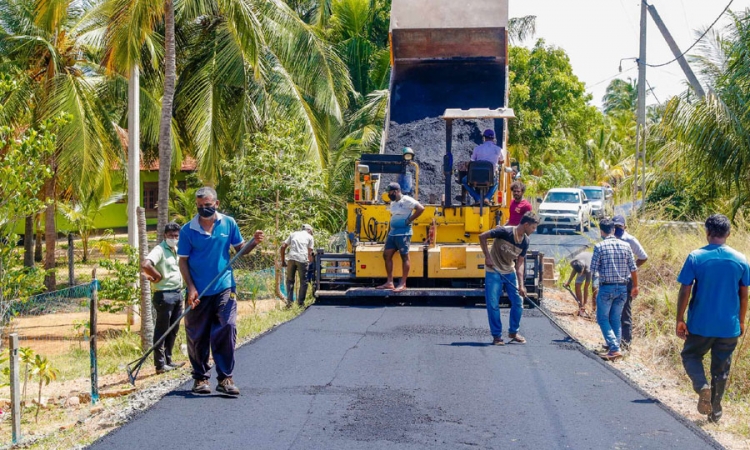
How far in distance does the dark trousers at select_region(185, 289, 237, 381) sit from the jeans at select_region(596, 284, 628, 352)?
13.5ft

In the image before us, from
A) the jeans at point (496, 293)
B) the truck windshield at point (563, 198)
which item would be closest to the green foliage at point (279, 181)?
the jeans at point (496, 293)

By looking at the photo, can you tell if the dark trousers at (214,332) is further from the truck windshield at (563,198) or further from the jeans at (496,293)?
the truck windshield at (563,198)

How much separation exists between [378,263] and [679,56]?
8.00m

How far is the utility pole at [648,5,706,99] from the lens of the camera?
16031 millimetres

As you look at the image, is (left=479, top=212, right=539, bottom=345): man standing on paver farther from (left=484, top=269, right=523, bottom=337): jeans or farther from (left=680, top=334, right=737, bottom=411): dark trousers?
(left=680, top=334, right=737, bottom=411): dark trousers

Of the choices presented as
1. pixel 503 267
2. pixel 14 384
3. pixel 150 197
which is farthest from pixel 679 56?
pixel 150 197

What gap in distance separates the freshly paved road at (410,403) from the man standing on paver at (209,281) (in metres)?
0.31

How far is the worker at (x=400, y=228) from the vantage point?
39.0 ft

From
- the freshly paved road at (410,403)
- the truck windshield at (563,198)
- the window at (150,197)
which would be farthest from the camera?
the window at (150,197)

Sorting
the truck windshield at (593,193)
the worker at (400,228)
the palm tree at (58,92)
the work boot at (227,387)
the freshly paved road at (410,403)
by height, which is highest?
the palm tree at (58,92)

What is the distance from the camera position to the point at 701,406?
697 centimetres

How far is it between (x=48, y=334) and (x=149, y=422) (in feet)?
30.6

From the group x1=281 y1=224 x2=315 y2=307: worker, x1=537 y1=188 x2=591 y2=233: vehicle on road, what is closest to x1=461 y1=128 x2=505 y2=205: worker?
x1=281 y1=224 x2=315 y2=307: worker

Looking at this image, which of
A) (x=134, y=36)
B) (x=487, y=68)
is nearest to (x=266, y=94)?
(x=487, y=68)
